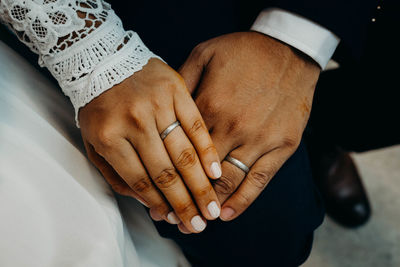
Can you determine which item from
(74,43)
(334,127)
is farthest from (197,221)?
(334,127)

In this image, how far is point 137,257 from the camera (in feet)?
2.09

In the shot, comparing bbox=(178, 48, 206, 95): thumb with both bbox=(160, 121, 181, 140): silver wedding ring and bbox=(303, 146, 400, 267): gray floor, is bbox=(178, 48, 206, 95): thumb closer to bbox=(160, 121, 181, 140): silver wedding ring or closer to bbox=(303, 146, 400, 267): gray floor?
bbox=(160, 121, 181, 140): silver wedding ring

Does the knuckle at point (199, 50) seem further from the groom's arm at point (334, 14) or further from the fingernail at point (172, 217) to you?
the fingernail at point (172, 217)

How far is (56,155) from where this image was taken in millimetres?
554

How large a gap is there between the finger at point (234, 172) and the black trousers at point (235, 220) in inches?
4.2

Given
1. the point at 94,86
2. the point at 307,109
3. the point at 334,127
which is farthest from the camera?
the point at 334,127

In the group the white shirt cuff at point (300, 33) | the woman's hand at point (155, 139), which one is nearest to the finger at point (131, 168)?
the woman's hand at point (155, 139)

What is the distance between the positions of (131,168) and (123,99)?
0.38 feet

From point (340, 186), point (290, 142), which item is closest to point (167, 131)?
point (290, 142)

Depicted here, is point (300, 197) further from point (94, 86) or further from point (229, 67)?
point (94, 86)

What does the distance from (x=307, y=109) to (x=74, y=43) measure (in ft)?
1.50

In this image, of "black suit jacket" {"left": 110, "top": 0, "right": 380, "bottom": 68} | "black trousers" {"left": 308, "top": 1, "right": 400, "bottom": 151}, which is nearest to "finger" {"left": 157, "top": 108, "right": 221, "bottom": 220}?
"black suit jacket" {"left": 110, "top": 0, "right": 380, "bottom": 68}

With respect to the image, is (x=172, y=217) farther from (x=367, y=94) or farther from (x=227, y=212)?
(x=367, y=94)

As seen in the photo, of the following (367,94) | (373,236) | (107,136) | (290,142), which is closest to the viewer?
(107,136)
